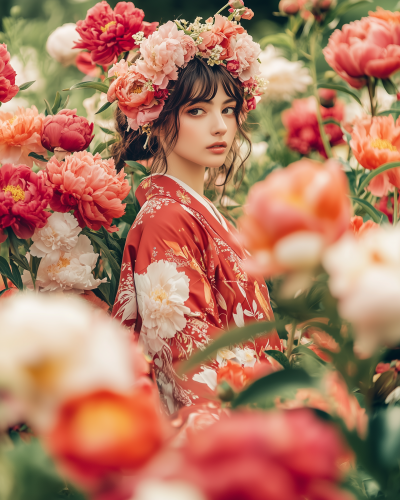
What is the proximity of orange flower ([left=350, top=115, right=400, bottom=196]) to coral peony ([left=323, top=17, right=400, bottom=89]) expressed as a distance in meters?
0.10

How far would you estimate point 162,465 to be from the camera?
0.21 meters

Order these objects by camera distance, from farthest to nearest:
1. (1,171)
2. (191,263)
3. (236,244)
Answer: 1. (236,244)
2. (191,263)
3. (1,171)

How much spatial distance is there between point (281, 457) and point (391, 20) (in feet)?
2.64

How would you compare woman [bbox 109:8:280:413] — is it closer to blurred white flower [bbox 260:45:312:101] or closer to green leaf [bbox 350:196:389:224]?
green leaf [bbox 350:196:389:224]

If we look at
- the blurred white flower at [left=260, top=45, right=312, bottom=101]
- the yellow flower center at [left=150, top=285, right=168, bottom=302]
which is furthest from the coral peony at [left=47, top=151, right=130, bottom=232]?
the blurred white flower at [left=260, top=45, right=312, bottom=101]

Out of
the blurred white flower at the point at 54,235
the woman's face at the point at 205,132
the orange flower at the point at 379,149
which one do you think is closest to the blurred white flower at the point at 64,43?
the woman's face at the point at 205,132

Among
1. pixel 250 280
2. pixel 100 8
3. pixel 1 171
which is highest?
pixel 100 8

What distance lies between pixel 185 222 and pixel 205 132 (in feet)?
0.58

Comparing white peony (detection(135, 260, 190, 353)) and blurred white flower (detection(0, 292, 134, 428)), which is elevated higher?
blurred white flower (detection(0, 292, 134, 428))

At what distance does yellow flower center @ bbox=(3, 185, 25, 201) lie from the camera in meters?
0.77

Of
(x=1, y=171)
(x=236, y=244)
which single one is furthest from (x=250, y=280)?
(x=1, y=171)

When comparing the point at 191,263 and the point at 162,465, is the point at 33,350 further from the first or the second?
the point at 191,263

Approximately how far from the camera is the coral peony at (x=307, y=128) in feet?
4.74

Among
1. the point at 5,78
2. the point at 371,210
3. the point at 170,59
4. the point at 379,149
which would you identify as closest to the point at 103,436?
the point at 371,210
